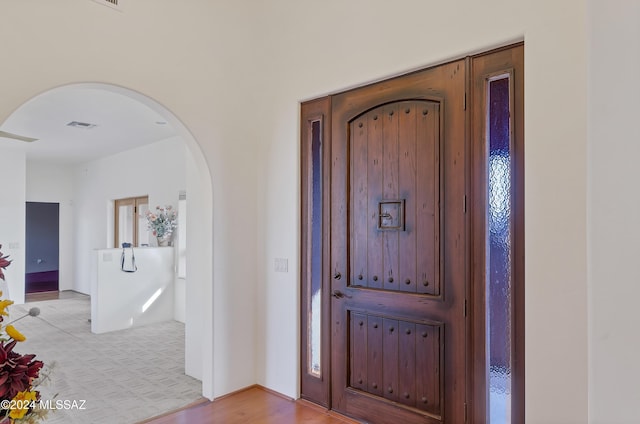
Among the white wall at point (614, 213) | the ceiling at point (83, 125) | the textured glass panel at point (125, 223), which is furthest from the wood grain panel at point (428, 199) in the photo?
the textured glass panel at point (125, 223)

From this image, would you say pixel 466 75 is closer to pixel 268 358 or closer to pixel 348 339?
pixel 348 339

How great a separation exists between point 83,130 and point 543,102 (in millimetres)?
6464

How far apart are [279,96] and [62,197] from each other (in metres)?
8.36

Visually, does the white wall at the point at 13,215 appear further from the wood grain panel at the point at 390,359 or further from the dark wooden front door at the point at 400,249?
the wood grain panel at the point at 390,359

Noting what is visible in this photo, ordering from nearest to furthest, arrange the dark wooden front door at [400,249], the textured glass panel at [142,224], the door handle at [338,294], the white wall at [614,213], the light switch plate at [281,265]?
the white wall at [614,213] < the dark wooden front door at [400,249] < the door handle at [338,294] < the light switch plate at [281,265] < the textured glass panel at [142,224]

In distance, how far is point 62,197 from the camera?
30.7 feet

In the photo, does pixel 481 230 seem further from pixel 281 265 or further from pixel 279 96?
pixel 279 96

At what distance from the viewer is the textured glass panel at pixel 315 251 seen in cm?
310

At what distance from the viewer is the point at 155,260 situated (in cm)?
608

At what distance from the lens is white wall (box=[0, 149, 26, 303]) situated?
7.22 meters

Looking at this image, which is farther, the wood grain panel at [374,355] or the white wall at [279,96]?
the wood grain panel at [374,355]

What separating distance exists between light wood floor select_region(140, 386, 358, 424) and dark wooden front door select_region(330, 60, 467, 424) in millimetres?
171

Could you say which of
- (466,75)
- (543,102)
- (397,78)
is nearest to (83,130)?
(397,78)

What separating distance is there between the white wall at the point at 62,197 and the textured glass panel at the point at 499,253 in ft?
32.7
